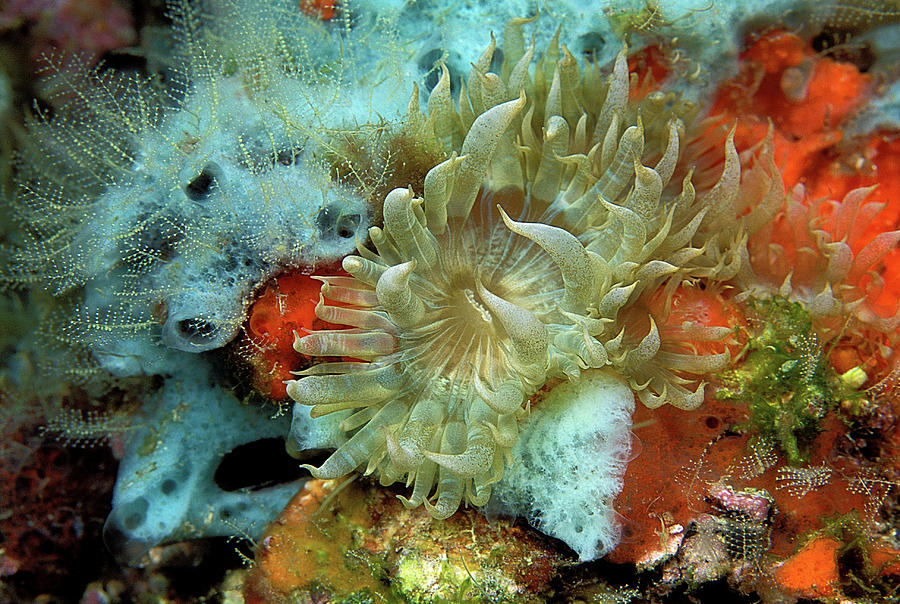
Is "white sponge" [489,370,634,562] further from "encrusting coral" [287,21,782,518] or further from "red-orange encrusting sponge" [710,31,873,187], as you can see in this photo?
"red-orange encrusting sponge" [710,31,873,187]

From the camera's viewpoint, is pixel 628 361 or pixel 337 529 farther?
pixel 337 529

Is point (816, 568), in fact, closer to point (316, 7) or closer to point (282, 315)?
point (282, 315)

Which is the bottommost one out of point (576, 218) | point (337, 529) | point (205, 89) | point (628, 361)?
point (337, 529)

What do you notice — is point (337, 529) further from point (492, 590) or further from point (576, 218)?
point (576, 218)

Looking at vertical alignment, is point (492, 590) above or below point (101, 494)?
above

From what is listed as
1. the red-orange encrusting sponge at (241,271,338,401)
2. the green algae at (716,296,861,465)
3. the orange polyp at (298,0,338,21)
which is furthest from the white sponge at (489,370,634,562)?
the orange polyp at (298,0,338,21)

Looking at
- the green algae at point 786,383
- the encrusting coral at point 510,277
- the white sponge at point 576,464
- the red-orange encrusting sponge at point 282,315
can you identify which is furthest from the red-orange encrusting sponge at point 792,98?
the red-orange encrusting sponge at point 282,315

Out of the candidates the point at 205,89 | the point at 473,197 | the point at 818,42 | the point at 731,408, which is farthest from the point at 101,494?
the point at 818,42

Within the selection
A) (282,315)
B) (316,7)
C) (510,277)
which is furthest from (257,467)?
(316,7)

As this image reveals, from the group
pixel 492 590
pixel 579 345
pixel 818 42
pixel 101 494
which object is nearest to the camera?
pixel 579 345
